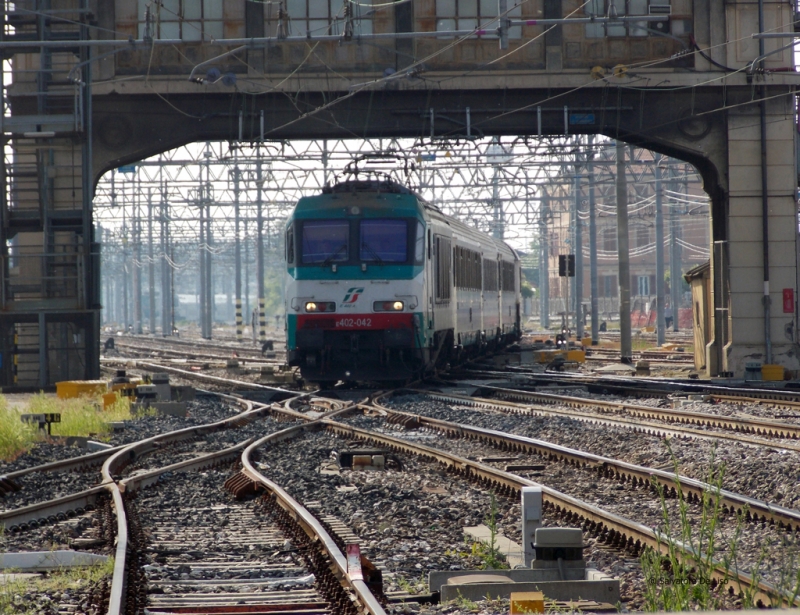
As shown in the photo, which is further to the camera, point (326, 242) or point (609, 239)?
point (609, 239)

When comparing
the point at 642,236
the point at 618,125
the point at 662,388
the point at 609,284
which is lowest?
the point at 662,388

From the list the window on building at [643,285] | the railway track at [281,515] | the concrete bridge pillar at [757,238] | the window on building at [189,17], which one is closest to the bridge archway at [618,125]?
the concrete bridge pillar at [757,238]

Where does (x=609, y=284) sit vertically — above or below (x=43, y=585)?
above

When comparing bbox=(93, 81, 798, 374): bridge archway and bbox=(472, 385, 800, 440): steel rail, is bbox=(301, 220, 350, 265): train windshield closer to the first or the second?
bbox=(93, 81, 798, 374): bridge archway

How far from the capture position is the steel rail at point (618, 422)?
10.4 meters

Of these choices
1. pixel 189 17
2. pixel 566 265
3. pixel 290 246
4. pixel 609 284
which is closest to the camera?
pixel 290 246

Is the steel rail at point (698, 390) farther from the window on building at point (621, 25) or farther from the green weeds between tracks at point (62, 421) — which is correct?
the green weeds between tracks at point (62, 421)

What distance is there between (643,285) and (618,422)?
68323 mm

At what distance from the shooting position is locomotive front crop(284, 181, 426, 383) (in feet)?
58.9

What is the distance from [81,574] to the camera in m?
5.55

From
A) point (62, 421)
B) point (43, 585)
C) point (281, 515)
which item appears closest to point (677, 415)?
point (281, 515)

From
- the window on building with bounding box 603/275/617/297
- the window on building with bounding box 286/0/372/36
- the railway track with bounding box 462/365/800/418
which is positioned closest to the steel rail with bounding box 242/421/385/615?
the railway track with bounding box 462/365/800/418

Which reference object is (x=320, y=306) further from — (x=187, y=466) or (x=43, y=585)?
(x=43, y=585)

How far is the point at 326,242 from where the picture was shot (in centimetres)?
1831
